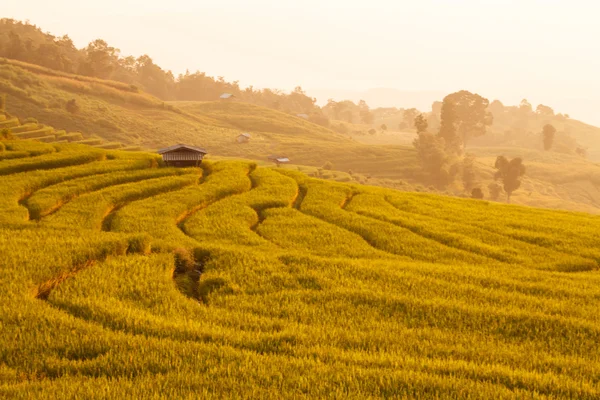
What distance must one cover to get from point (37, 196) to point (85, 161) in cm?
921

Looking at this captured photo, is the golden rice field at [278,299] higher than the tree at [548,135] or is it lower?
lower

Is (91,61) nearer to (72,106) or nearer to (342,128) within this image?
(72,106)

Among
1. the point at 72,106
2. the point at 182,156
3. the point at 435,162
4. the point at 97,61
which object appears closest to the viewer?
the point at 182,156

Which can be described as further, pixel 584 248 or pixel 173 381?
pixel 584 248

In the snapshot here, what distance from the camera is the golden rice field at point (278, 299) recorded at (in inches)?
335

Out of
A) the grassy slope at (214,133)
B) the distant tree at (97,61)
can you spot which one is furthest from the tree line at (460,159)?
the distant tree at (97,61)

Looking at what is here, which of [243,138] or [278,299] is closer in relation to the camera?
[278,299]

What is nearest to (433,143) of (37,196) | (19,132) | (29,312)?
(19,132)

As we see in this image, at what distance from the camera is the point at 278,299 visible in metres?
13.2

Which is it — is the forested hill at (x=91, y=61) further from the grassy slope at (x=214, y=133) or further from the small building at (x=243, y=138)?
the small building at (x=243, y=138)

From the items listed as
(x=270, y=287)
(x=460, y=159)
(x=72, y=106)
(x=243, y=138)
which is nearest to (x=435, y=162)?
(x=460, y=159)

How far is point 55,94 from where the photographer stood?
349ft

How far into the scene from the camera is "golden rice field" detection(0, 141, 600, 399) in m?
8.52

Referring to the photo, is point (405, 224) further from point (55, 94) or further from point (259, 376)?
point (55, 94)
